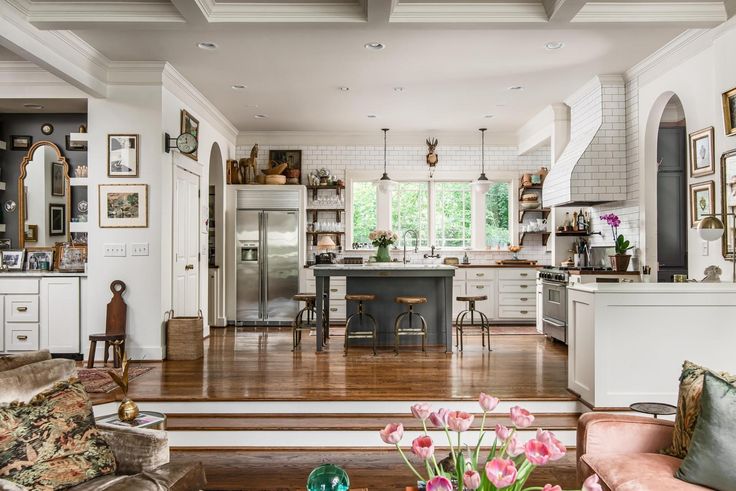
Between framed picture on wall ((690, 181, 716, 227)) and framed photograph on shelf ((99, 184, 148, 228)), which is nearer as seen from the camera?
framed picture on wall ((690, 181, 716, 227))

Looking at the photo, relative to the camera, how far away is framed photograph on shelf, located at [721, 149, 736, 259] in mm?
4422

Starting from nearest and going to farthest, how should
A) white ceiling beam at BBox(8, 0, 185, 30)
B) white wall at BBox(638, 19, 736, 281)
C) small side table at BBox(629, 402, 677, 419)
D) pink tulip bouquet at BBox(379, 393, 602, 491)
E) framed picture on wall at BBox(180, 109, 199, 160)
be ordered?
pink tulip bouquet at BBox(379, 393, 602, 491) < small side table at BBox(629, 402, 677, 419) < white ceiling beam at BBox(8, 0, 185, 30) < white wall at BBox(638, 19, 736, 281) < framed picture on wall at BBox(180, 109, 199, 160)

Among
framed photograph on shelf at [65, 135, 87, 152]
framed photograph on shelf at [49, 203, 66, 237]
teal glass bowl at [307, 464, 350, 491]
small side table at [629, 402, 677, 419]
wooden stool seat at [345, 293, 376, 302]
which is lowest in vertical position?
small side table at [629, 402, 677, 419]

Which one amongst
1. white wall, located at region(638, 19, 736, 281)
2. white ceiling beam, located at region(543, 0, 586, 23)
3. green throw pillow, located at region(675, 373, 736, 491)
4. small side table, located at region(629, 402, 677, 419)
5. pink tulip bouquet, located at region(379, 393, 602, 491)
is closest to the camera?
pink tulip bouquet, located at region(379, 393, 602, 491)

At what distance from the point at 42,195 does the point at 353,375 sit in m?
4.45

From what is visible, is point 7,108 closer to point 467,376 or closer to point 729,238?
point 467,376

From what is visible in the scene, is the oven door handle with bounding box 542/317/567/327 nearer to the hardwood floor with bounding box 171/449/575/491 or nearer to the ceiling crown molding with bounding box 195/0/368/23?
the hardwood floor with bounding box 171/449/575/491

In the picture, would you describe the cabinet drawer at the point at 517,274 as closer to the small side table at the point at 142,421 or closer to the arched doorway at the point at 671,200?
the arched doorway at the point at 671,200

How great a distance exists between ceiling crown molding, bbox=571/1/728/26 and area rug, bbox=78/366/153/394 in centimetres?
472

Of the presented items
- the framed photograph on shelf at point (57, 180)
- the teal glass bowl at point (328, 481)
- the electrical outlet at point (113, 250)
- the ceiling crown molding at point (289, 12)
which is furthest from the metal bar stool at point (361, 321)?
the teal glass bowl at point (328, 481)

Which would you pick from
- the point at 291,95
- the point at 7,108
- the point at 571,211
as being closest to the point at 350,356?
the point at 291,95

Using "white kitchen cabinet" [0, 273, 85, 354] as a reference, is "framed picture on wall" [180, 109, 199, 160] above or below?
above

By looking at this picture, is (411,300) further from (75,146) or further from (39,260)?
(75,146)

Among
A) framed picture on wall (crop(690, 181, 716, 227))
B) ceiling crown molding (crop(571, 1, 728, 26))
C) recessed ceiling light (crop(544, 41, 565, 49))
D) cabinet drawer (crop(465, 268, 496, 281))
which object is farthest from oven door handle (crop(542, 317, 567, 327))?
ceiling crown molding (crop(571, 1, 728, 26))
